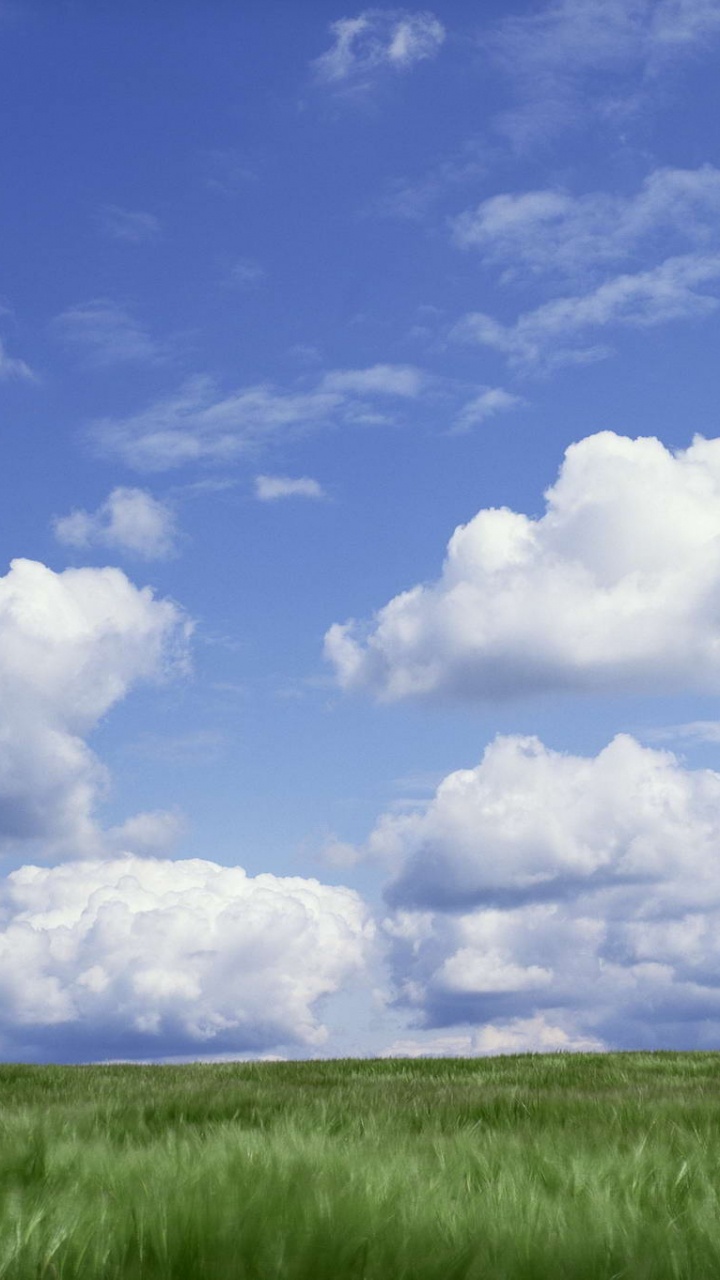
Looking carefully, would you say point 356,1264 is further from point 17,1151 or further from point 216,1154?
point 17,1151

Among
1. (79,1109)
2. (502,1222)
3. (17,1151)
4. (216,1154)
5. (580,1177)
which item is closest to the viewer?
(502,1222)

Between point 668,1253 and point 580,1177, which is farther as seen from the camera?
point 580,1177

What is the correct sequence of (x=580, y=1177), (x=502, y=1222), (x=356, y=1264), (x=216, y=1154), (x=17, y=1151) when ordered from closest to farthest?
(x=356, y=1264) → (x=502, y=1222) → (x=580, y=1177) → (x=216, y=1154) → (x=17, y=1151)

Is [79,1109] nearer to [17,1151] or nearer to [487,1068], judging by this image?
[17,1151]

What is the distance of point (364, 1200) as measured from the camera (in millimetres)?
3115

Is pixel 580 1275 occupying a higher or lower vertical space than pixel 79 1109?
lower

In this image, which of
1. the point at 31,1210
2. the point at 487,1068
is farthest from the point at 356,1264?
the point at 487,1068

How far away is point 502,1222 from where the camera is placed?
9.81 ft

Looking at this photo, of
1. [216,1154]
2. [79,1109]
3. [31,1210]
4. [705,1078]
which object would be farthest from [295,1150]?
[705,1078]

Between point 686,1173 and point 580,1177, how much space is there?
1.89 ft

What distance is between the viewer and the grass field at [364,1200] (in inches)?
106

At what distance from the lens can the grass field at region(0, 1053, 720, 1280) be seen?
2.70 meters

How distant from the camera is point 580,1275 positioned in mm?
2688

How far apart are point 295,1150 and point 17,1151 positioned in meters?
1.03
